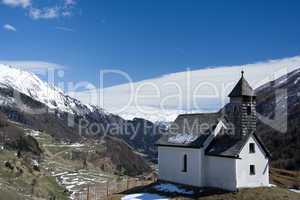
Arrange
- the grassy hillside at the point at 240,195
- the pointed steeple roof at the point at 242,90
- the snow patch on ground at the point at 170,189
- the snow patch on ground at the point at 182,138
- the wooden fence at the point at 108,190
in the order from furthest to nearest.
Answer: the wooden fence at the point at 108,190 < the snow patch on ground at the point at 182,138 < the pointed steeple roof at the point at 242,90 < the snow patch on ground at the point at 170,189 < the grassy hillside at the point at 240,195

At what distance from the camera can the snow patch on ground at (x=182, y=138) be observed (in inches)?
1693

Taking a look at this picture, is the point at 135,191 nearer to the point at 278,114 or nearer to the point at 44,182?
the point at 44,182

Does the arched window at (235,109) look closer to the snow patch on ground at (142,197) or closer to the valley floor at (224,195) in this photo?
the valley floor at (224,195)

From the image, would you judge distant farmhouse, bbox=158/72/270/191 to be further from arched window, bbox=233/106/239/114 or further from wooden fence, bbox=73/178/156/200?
wooden fence, bbox=73/178/156/200

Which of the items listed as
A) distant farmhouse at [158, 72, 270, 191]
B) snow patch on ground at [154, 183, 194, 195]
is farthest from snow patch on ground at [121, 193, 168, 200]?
distant farmhouse at [158, 72, 270, 191]

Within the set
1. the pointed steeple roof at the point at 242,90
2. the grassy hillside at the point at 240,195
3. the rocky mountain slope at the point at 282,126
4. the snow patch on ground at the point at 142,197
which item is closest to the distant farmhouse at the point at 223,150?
the pointed steeple roof at the point at 242,90

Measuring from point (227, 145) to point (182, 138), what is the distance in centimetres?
591

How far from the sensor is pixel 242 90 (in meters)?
41.5

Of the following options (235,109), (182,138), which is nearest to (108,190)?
(182,138)

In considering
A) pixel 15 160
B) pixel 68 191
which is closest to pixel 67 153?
pixel 15 160

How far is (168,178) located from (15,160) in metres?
94.8

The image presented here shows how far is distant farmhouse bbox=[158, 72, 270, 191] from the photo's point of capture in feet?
127

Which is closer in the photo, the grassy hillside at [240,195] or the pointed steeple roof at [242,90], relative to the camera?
the grassy hillside at [240,195]

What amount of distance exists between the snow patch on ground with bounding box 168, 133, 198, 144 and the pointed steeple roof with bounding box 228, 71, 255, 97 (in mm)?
5813
